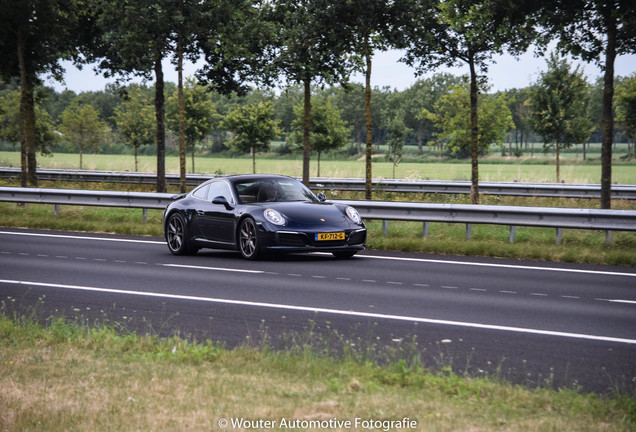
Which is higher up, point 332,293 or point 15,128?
point 15,128

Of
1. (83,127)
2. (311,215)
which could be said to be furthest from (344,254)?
(83,127)

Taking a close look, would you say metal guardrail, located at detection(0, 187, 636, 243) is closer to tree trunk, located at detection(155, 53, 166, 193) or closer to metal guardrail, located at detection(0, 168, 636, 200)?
tree trunk, located at detection(155, 53, 166, 193)

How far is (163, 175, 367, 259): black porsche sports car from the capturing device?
12.8 metres

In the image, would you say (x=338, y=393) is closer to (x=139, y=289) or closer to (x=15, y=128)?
(x=139, y=289)

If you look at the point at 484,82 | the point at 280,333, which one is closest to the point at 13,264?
the point at 280,333

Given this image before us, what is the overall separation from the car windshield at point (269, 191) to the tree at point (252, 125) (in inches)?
1282

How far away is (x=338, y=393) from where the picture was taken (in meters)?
5.11

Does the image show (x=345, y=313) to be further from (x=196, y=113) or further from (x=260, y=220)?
(x=196, y=113)

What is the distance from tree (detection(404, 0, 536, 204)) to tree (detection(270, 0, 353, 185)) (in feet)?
6.84

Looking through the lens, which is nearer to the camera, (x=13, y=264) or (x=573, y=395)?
(x=573, y=395)

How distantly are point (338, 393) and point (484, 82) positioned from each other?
19.3 meters

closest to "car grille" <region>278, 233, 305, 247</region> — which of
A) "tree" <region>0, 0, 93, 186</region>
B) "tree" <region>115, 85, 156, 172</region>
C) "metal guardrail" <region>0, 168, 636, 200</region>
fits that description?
"tree" <region>0, 0, 93, 186</region>

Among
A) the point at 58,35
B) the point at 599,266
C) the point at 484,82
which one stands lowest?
the point at 599,266

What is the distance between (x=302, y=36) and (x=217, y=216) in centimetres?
1063
